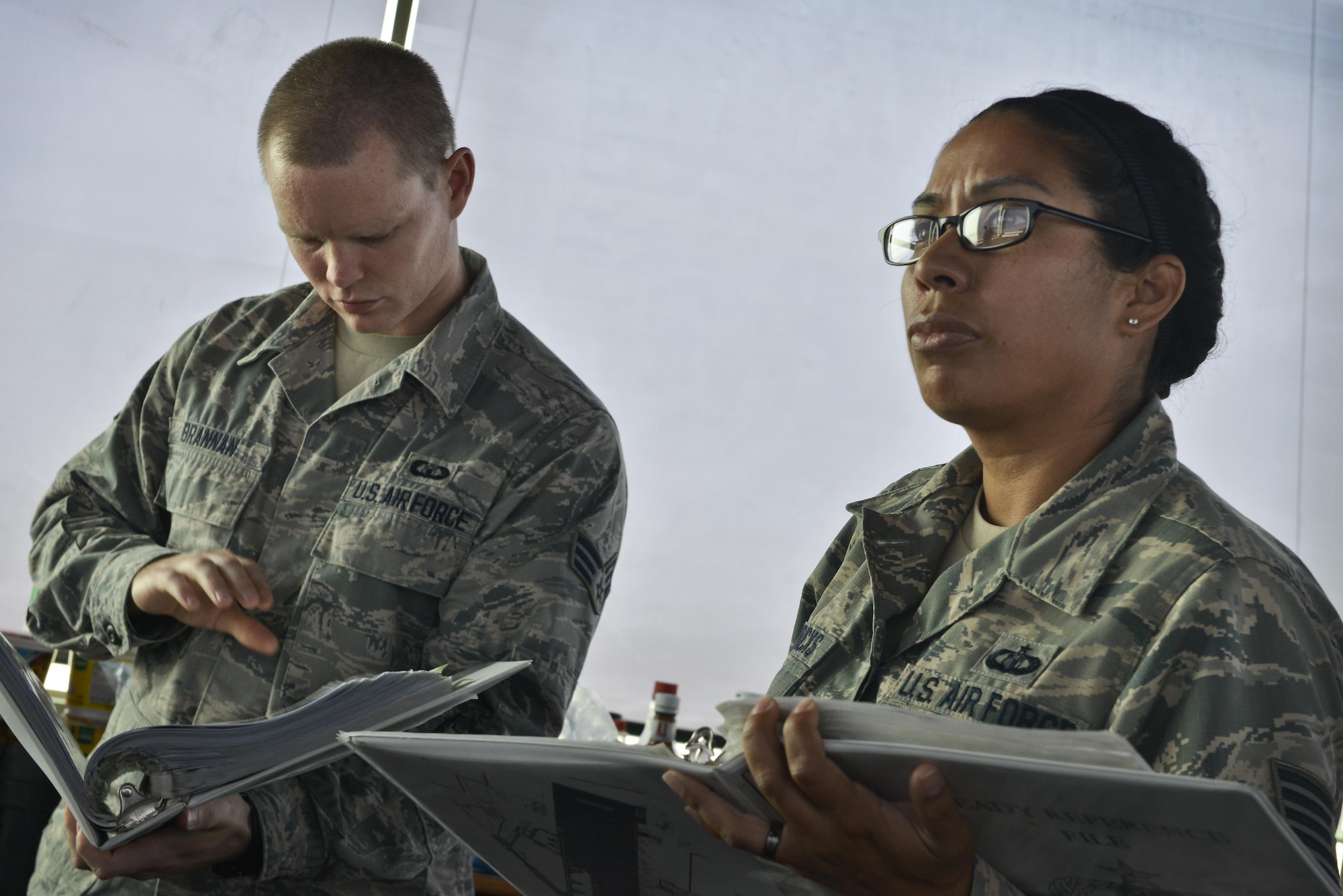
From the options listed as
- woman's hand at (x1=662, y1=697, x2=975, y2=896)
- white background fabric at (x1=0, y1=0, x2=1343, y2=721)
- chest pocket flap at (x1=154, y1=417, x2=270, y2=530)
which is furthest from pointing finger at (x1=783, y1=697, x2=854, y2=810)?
white background fabric at (x1=0, y1=0, x2=1343, y2=721)

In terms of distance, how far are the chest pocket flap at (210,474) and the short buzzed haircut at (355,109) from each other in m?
0.41

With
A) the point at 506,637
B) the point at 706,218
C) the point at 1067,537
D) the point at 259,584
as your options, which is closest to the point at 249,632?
the point at 259,584

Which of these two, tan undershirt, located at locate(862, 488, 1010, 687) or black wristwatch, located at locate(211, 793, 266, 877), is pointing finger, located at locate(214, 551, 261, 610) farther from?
tan undershirt, located at locate(862, 488, 1010, 687)

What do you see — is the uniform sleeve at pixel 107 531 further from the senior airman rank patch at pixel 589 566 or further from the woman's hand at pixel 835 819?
the woman's hand at pixel 835 819

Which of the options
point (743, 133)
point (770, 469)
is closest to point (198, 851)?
point (770, 469)

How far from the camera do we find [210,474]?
1.62m

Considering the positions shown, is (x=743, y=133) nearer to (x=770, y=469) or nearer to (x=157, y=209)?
(x=770, y=469)

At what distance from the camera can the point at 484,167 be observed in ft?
9.62

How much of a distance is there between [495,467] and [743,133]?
1.75m

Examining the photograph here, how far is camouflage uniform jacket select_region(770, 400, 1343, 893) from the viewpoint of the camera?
801 millimetres

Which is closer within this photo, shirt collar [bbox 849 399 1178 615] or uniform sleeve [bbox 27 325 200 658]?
shirt collar [bbox 849 399 1178 615]

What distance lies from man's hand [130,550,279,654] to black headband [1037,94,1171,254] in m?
1.08

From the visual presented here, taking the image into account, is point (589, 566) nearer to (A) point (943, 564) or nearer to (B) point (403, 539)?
(B) point (403, 539)

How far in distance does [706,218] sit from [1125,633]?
2.22 metres
